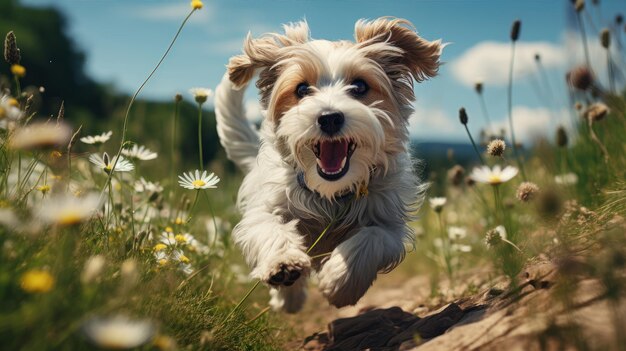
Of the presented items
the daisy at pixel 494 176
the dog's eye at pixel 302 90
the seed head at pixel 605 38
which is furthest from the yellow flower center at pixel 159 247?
the seed head at pixel 605 38

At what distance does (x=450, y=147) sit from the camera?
556cm

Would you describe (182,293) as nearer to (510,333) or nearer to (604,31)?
(510,333)

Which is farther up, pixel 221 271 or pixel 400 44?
pixel 400 44

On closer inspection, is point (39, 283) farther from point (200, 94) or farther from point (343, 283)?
point (200, 94)

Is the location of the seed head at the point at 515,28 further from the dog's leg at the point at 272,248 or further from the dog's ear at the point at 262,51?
the dog's leg at the point at 272,248

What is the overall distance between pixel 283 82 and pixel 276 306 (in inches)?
76.6

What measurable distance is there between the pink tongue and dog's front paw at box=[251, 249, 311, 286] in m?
0.65

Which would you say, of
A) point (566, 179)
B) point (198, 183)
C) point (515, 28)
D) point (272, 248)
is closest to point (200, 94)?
point (198, 183)

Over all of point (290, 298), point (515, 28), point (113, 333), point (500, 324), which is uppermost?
point (515, 28)

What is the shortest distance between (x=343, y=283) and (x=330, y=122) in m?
0.88

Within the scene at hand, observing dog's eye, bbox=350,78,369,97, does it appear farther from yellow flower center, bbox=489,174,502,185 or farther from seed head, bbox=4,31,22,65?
seed head, bbox=4,31,22,65

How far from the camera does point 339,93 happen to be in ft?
11.9

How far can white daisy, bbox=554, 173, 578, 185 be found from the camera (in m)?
4.61

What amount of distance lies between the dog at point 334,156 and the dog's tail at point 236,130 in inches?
29.4
